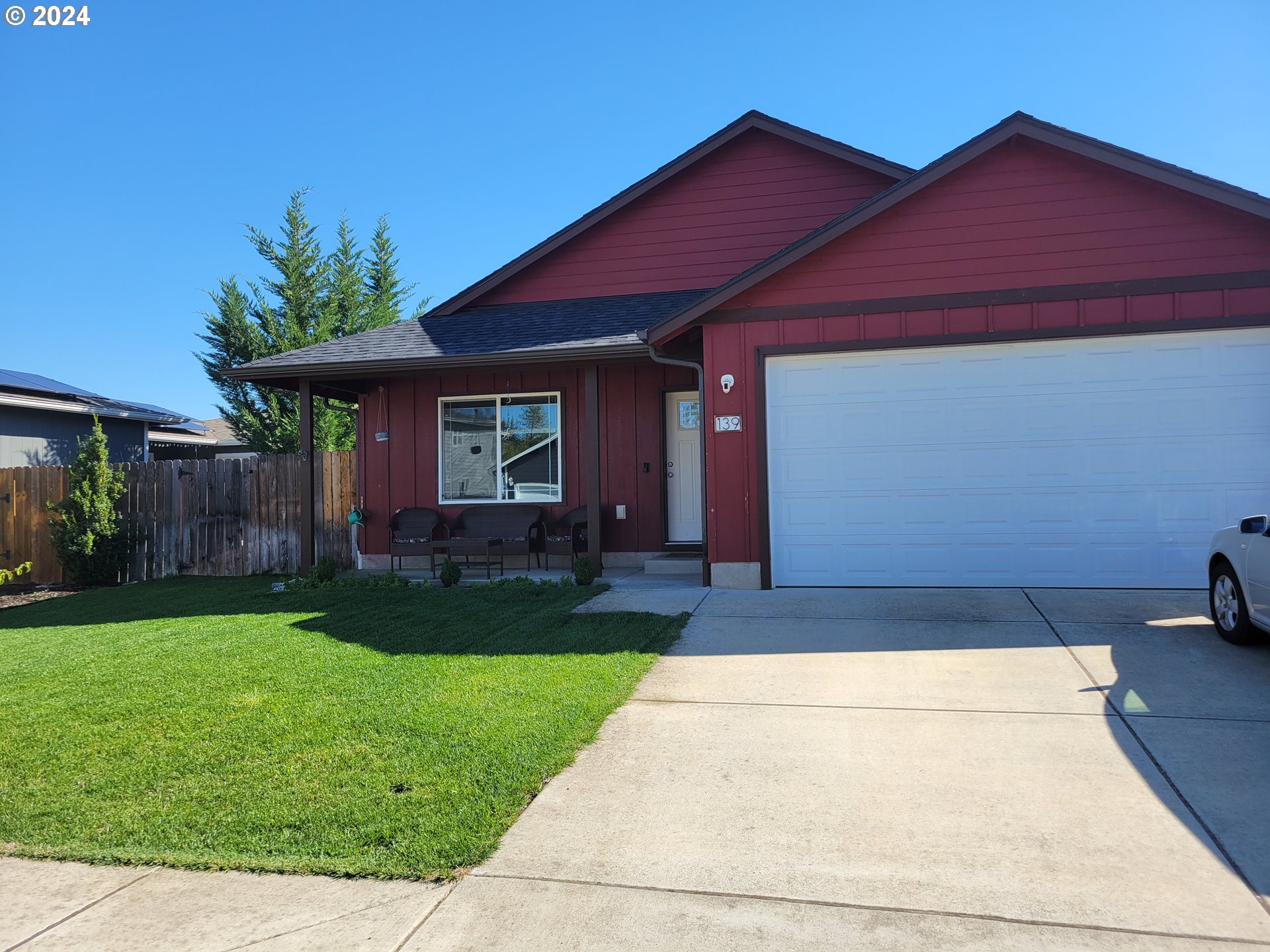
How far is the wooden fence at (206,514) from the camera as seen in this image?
11.6 m

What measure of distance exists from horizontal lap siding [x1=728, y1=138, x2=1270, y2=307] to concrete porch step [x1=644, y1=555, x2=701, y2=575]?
11.3 ft

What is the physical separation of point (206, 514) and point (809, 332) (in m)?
9.20

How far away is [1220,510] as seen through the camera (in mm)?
7324

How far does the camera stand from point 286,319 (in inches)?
988

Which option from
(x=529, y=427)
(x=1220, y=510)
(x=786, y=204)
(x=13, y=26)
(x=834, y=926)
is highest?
(x=13, y=26)

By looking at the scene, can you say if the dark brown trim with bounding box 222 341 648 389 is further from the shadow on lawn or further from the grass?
the grass

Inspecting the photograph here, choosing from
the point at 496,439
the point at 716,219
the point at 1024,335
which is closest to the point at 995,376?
the point at 1024,335

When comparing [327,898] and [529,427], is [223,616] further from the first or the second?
[327,898]

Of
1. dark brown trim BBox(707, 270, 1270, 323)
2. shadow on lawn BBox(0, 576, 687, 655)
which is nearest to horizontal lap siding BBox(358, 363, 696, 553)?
shadow on lawn BBox(0, 576, 687, 655)

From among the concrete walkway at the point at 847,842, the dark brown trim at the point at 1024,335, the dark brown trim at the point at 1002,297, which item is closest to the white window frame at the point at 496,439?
the dark brown trim at the point at 1002,297

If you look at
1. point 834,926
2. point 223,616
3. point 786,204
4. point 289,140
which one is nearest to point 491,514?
point 223,616

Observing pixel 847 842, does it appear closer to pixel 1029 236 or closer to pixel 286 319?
pixel 1029 236

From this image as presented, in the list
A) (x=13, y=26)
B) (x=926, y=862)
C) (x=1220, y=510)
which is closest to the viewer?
(x=926, y=862)

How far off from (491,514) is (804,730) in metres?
7.45
